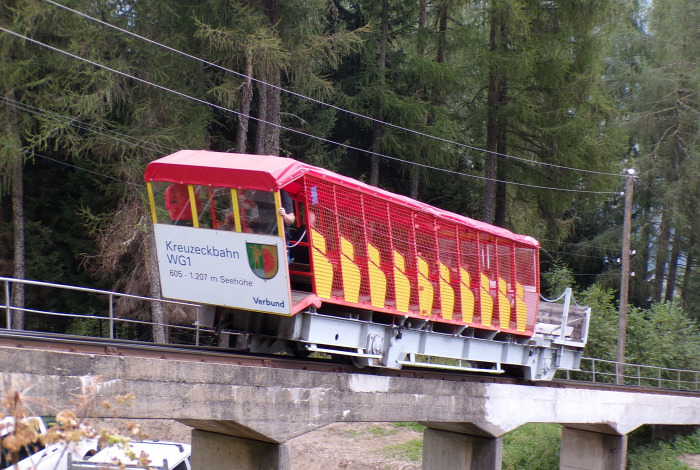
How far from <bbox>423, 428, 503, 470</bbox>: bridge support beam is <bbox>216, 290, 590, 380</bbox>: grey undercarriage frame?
64.7 inches

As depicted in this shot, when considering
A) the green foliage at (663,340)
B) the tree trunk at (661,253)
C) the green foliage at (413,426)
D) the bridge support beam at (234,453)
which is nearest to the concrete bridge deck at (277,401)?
the bridge support beam at (234,453)

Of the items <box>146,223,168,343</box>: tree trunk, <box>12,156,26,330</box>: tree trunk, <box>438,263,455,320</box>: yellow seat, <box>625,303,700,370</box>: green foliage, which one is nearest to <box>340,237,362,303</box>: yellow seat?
<box>438,263,455,320</box>: yellow seat

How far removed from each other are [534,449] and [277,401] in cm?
1474

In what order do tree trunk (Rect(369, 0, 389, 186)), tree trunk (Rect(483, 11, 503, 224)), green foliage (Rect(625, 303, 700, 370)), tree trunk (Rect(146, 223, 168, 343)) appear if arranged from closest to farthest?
tree trunk (Rect(146, 223, 168, 343))
green foliage (Rect(625, 303, 700, 370))
tree trunk (Rect(483, 11, 503, 224))
tree trunk (Rect(369, 0, 389, 186))

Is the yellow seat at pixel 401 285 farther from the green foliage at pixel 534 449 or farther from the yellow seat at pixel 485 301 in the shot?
the green foliage at pixel 534 449

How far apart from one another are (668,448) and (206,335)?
16957mm

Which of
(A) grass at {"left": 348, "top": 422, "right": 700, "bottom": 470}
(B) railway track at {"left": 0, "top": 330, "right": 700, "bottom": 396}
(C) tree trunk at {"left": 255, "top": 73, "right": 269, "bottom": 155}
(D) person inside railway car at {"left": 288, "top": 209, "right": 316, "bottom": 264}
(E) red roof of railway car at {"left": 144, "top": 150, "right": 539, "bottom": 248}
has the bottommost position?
(A) grass at {"left": 348, "top": 422, "right": 700, "bottom": 470}

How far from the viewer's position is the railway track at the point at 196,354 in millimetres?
9312

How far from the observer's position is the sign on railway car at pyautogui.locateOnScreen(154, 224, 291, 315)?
450 inches

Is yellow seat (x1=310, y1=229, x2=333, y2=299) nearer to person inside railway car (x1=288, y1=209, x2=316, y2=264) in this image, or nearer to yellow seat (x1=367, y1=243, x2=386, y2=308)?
person inside railway car (x1=288, y1=209, x2=316, y2=264)

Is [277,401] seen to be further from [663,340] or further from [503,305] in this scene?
[663,340]

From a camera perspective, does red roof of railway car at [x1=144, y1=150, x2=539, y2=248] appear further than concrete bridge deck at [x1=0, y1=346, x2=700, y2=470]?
Yes

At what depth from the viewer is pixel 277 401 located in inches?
443

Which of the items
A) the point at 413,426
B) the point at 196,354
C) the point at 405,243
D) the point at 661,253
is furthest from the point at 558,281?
the point at 196,354
